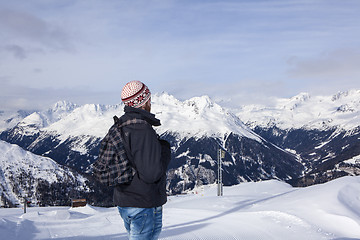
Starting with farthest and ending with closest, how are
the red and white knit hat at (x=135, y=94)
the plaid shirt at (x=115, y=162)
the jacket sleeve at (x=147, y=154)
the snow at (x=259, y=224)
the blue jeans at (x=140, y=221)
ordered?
the snow at (x=259, y=224), the red and white knit hat at (x=135, y=94), the blue jeans at (x=140, y=221), the plaid shirt at (x=115, y=162), the jacket sleeve at (x=147, y=154)

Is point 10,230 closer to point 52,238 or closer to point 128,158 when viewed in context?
point 52,238

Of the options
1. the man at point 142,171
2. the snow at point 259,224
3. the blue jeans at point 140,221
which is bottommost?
the snow at point 259,224

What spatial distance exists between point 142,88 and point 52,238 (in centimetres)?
892

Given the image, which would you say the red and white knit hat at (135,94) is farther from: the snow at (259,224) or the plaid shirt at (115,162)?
the snow at (259,224)

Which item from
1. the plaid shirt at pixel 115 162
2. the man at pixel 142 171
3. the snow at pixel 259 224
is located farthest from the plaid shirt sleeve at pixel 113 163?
the snow at pixel 259 224

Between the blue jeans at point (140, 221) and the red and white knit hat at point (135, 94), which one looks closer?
the blue jeans at point (140, 221)

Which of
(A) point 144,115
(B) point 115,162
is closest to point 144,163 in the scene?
(B) point 115,162

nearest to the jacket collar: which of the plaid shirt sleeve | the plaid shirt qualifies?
the plaid shirt

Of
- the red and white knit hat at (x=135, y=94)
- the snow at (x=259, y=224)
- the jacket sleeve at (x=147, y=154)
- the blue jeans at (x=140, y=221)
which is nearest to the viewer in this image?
the jacket sleeve at (x=147, y=154)

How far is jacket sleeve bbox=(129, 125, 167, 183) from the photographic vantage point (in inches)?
203

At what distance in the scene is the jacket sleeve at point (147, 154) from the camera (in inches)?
203

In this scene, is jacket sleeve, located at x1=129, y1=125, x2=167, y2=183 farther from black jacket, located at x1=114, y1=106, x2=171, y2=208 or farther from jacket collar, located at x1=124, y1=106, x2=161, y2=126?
jacket collar, located at x1=124, y1=106, x2=161, y2=126

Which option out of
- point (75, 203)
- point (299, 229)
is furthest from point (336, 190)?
point (75, 203)

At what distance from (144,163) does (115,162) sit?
22.6 inches
